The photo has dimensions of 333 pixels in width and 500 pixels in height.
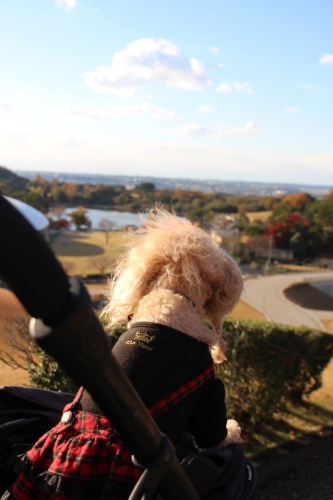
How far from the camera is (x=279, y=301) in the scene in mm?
32062

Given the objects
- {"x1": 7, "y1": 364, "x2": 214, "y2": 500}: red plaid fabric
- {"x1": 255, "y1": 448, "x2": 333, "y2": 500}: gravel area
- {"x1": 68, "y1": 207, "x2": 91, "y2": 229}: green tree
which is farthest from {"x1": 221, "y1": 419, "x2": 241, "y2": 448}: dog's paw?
{"x1": 68, "y1": 207, "x2": 91, "y2": 229}: green tree

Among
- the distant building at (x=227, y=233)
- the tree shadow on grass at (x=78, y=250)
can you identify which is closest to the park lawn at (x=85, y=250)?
the tree shadow on grass at (x=78, y=250)

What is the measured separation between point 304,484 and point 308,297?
35082 millimetres

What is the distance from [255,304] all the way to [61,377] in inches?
1043

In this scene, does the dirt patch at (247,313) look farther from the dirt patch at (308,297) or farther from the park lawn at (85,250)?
the park lawn at (85,250)

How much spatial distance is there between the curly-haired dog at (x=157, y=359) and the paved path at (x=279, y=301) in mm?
21556

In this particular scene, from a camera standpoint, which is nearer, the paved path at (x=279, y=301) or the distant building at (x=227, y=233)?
the paved path at (x=279, y=301)

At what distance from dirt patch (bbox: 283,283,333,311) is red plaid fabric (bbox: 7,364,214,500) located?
114ft

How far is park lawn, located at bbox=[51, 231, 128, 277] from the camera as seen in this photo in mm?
34312

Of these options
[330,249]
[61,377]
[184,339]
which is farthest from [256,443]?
[330,249]

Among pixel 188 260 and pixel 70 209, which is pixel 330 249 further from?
pixel 188 260

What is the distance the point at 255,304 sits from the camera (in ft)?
97.1

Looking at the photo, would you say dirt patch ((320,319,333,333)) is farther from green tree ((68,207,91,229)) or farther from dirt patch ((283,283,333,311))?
green tree ((68,207,91,229))

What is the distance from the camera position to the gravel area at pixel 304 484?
4152mm
